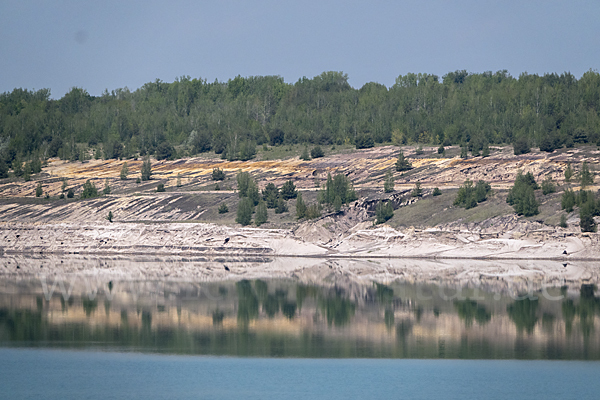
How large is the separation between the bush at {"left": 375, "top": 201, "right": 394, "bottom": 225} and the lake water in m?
26.7

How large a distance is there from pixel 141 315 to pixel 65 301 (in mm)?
7022

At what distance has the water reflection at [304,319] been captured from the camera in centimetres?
2916

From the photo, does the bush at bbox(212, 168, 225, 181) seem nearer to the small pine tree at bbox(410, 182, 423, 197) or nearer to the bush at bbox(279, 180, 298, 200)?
the bush at bbox(279, 180, 298, 200)

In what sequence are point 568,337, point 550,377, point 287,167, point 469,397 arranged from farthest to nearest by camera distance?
1. point 287,167
2. point 568,337
3. point 550,377
4. point 469,397

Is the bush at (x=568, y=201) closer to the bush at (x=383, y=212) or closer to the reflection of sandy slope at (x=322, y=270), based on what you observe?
the reflection of sandy slope at (x=322, y=270)

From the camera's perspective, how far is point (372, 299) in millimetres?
42469

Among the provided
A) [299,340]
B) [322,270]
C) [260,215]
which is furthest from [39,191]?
[299,340]

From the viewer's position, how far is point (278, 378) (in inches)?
956

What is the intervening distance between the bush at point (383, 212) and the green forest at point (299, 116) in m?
31.1

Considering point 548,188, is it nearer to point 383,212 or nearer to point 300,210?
point 383,212

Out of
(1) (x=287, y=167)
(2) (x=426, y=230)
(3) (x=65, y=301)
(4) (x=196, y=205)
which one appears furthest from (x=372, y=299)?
(1) (x=287, y=167)

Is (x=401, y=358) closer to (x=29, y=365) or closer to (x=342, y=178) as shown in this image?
(x=29, y=365)

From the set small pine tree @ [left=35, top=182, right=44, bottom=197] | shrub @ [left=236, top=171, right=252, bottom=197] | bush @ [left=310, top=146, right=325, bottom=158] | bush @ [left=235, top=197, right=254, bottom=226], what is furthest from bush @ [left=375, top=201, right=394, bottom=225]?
small pine tree @ [left=35, top=182, right=44, bottom=197]

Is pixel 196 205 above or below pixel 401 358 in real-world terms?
above
